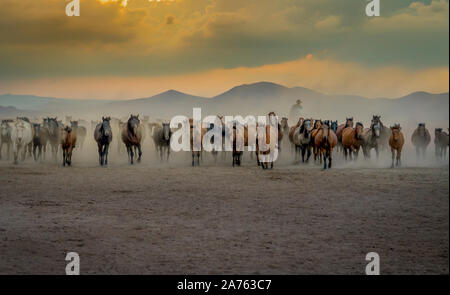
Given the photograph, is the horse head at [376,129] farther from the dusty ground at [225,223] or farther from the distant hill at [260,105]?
the distant hill at [260,105]

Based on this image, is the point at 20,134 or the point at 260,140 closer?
the point at 260,140

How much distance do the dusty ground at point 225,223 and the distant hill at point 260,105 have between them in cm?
11299

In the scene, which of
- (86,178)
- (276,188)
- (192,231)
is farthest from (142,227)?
(86,178)

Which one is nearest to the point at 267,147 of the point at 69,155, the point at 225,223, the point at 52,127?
the point at 69,155

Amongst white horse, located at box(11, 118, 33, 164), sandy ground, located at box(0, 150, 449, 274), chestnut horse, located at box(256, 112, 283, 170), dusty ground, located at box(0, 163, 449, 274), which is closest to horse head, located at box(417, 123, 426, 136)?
sandy ground, located at box(0, 150, 449, 274)

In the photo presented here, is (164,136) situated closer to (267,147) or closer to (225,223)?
(267,147)

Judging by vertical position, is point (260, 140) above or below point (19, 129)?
below

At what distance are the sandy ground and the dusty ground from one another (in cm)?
2

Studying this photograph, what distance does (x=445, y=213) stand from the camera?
1192cm

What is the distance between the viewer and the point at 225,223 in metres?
10.9

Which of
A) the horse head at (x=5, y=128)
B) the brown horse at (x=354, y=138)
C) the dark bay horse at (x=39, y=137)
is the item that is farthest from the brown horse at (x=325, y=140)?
the horse head at (x=5, y=128)

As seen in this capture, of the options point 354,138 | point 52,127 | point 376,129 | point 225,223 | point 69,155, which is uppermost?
point 52,127

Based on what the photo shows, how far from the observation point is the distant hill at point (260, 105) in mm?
135625
